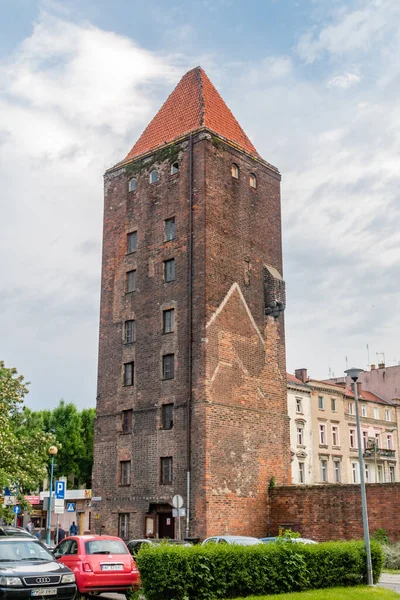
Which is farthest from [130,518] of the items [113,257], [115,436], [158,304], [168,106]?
[168,106]

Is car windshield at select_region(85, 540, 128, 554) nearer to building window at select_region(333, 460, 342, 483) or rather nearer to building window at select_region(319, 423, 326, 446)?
building window at select_region(319, 423, 326, 446)

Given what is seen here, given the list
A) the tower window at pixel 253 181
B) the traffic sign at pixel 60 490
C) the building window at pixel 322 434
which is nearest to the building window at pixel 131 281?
the tower window at pixel 253 181

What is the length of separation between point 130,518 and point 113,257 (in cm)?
1437

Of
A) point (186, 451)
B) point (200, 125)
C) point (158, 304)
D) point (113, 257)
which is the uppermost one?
point (200, 125)

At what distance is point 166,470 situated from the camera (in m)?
34.5

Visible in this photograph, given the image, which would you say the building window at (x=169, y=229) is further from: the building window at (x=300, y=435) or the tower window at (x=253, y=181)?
the building window at (x=300, y=435)

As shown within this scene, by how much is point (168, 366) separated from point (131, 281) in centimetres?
593

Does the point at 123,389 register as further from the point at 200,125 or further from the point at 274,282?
the point at 200,125

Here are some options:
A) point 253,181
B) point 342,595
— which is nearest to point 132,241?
point 253,181

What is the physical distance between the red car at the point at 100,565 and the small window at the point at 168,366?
58.1 ft

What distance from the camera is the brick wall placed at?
31.0 m

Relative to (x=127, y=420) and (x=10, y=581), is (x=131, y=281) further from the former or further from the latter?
(x=10, y=581)

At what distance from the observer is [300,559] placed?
56.5 feet

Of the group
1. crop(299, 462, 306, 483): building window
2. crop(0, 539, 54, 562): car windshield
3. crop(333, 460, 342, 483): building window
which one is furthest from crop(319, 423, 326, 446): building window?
crop(0, 539, 54, 562): car windshield
